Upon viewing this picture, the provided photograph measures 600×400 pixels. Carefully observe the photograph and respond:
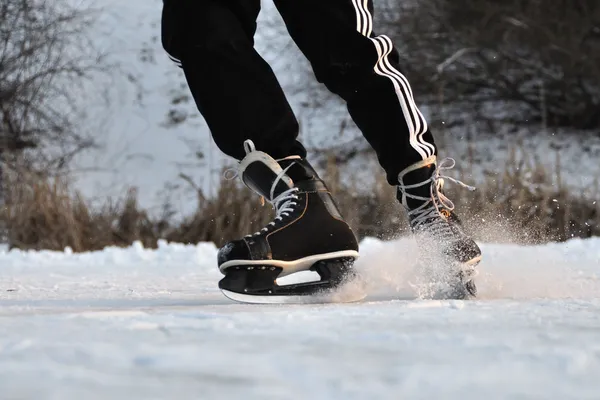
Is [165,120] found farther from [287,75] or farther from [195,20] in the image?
[195,20]

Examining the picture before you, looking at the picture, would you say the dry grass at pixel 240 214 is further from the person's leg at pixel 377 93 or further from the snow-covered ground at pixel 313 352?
the snow-covered ground at pixel 313 352

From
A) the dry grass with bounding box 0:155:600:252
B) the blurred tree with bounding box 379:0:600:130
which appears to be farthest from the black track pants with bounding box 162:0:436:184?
the blurred tree with bounding box 379:0:600:130

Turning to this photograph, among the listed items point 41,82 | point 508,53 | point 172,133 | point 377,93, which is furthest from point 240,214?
point 508,53

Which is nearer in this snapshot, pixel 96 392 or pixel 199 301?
pixel 96 392

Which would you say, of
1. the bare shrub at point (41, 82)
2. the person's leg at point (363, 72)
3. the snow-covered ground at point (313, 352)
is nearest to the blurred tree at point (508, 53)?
the bare shrub at point (41, 82)

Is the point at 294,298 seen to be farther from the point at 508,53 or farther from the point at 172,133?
the point at 172,133

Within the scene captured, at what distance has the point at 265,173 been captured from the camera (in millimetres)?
1553

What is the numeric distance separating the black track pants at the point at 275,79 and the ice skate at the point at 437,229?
3 centimetres

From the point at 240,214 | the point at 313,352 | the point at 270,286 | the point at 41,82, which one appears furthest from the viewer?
the point at 41,82

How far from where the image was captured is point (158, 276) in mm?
2463

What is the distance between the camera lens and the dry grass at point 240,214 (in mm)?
4113

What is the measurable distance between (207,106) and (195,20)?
15cm

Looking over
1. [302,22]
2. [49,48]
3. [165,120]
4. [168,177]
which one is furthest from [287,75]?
[302,22]

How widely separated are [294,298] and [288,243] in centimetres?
9
